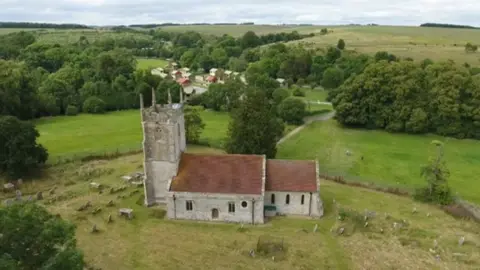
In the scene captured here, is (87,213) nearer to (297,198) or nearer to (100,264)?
(100,264)

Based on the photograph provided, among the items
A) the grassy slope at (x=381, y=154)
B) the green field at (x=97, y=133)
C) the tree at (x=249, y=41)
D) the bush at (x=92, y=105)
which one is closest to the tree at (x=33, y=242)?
the green field at (x=97, y=133)

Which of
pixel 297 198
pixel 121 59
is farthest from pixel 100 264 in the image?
pixel 121 59

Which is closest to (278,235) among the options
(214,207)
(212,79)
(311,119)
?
(214,207)

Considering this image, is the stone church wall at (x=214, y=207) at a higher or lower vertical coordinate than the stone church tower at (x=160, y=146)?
lower

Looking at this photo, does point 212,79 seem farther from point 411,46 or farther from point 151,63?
point 411,46

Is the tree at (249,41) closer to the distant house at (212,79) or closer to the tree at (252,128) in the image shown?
the distant house at (212,79)
